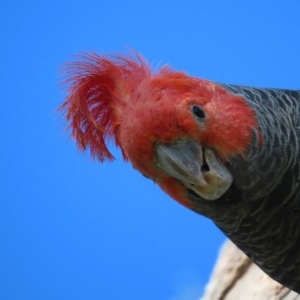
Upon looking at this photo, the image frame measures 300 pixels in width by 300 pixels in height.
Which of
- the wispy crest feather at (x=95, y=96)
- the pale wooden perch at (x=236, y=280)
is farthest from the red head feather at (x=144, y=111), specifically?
the pale wooden perch at (x=236, y=280)

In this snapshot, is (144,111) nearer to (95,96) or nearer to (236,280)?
(95,96)

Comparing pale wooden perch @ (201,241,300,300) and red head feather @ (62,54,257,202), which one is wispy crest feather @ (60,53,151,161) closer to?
red head feather @ (62,54,257,202)

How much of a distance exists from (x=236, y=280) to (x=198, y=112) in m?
1.37

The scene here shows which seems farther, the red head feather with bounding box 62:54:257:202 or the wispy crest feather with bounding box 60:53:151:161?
the wispy crest feather with bounding box 60:53:151:161

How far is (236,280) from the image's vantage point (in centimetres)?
263

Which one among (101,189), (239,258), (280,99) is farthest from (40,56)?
(280,99)

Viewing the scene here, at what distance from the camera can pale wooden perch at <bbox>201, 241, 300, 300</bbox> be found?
98.5 inches

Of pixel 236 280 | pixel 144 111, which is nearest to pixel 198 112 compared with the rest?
pixel 144 111

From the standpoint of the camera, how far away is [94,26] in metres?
3.23

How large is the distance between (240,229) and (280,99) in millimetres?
403

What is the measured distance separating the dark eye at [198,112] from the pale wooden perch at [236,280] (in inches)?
49.7

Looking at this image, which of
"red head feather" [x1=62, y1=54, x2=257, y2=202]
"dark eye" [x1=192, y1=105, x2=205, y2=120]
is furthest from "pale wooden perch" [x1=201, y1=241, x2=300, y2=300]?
"dark eye" [x1=192, y1=105, x2=205, y2=120]

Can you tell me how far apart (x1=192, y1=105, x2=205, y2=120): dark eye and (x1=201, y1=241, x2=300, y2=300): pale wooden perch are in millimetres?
1261

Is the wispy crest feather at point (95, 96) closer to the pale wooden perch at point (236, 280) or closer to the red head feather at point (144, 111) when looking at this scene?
the red head feather at point (144, 111)
